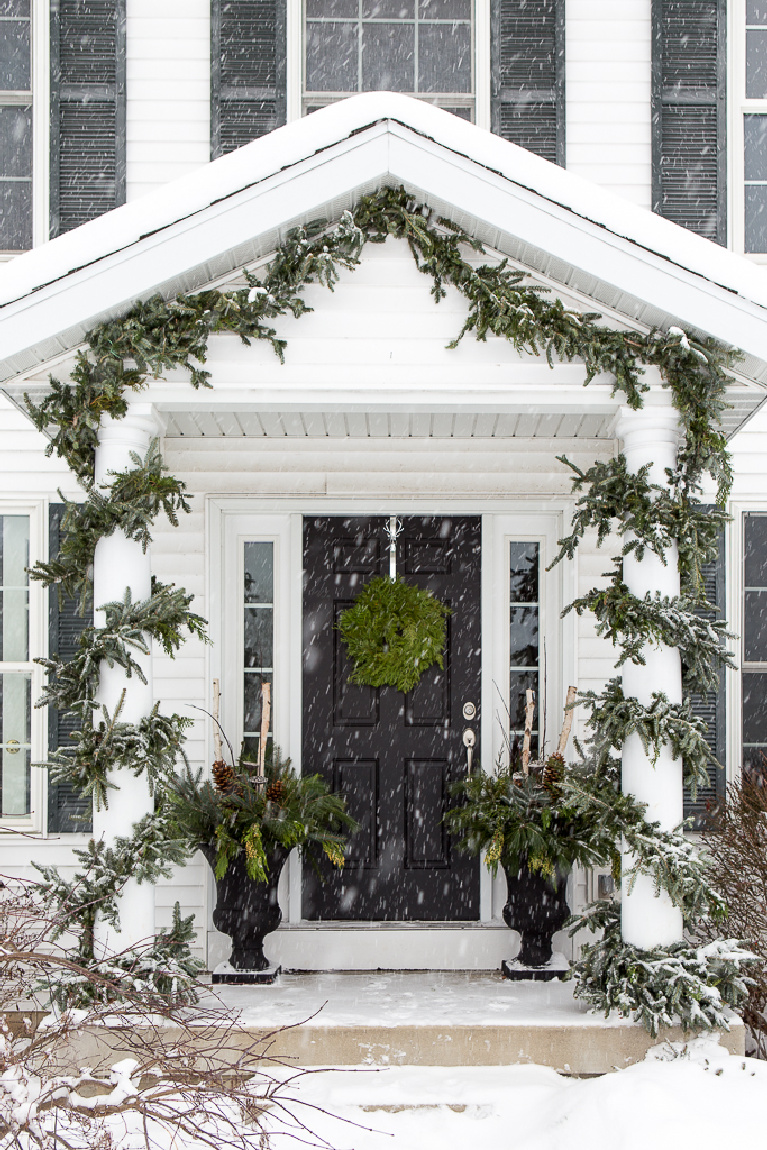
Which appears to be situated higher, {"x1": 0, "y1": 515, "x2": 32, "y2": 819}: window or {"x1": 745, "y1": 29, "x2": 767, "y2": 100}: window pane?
{"x1": 745, "y1": 29, "x2": 767, "y2": 100}: window pane

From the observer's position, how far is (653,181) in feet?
19.0

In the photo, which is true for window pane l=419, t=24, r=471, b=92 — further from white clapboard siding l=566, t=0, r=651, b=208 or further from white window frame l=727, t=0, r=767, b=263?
white window frame l=727, t=0, r=767, b=263

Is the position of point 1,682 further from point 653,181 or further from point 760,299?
point 653,181

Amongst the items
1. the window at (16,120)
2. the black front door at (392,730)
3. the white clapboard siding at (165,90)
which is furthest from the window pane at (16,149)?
the black front door at (392,730)

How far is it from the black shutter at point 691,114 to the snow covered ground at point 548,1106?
14.6 ft

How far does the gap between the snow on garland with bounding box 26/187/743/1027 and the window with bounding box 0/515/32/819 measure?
158 cm

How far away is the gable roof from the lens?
3879 millimetres

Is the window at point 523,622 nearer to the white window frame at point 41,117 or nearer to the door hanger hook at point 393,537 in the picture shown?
the door hanger hook at point 393,537

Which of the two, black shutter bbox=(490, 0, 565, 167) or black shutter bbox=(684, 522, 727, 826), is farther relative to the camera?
black shutter bbox=(490, 0, 565, 167)

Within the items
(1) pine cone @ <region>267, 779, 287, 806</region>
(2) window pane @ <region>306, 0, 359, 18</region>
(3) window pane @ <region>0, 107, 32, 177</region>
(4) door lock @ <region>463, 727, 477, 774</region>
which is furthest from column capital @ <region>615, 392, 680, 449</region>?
(3) window pane @ <region>0, 107, 32, 177</region>

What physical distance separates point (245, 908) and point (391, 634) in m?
1.63

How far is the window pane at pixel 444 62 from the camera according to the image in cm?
596

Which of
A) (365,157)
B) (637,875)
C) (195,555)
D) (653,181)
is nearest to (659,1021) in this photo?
(637,875)

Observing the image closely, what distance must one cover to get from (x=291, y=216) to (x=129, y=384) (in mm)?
968
